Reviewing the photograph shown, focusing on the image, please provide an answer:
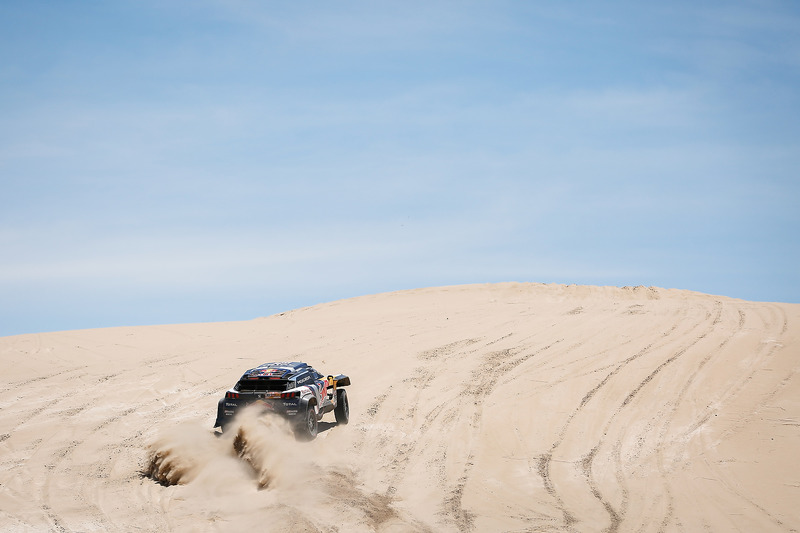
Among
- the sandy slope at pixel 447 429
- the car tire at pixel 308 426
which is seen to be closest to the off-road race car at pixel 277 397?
the car tire at pixel 308 426

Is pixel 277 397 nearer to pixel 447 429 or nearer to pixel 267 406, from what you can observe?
pixel 267 406

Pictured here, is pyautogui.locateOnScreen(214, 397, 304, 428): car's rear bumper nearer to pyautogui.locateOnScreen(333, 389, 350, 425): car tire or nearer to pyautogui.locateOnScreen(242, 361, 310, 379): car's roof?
pyautogui.locateOnScreen(242, 361, 310, 379): car's roof

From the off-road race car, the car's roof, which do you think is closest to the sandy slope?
the off-road race car

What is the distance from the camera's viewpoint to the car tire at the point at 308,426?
1429 cm

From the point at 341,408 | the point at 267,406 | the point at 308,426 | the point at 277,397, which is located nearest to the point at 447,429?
the point at 341,408

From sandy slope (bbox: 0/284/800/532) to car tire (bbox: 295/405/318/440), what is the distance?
27 centimetres

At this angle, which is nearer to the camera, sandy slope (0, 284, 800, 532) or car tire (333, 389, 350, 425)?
sandy slope (0, 284, 800, 532)

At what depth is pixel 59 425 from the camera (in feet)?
55.8

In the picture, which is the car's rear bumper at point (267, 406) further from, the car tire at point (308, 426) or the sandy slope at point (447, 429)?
the sandy slope at point (447, 429)

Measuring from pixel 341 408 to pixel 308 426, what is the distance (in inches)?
83.1

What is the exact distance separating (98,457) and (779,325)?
20.4 metres

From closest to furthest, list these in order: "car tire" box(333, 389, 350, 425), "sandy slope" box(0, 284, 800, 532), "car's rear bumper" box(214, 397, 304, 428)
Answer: "sandy slope" box(0, 284, 800, 532)
"car's rear bumper" box(214, 397, 304, 428)
"car tire" box(333, 389, 350, 425)

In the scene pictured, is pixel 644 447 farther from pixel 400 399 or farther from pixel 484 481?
pixel 400 399

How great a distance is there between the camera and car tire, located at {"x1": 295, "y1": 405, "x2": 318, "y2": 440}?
563 inches
